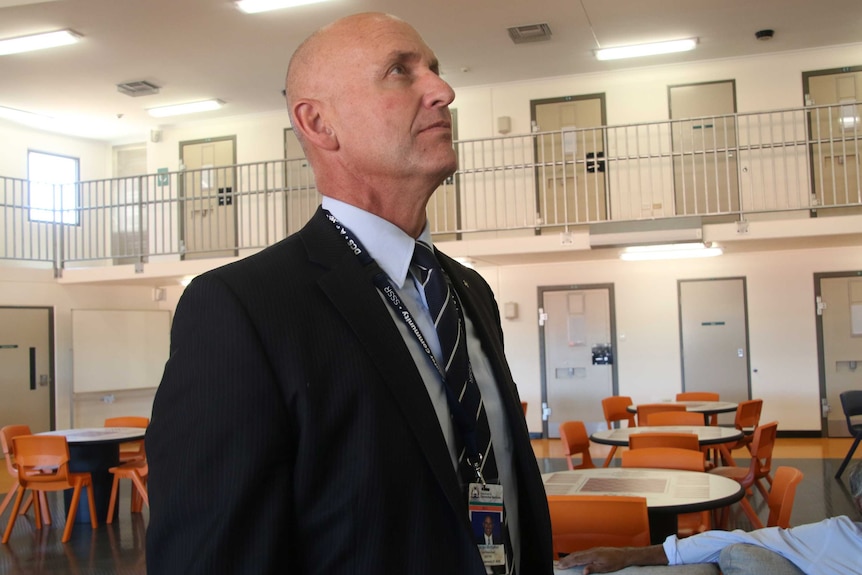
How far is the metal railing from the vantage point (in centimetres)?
990

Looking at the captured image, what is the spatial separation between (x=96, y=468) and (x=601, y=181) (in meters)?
7.42

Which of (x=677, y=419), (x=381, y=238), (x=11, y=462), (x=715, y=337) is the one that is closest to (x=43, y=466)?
(x=11, y=462)

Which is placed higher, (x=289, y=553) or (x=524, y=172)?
(x=524, y=172)

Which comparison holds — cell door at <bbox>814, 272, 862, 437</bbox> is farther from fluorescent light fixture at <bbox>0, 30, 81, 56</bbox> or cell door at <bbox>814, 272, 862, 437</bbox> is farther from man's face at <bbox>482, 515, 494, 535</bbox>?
man's face at <bbox>482, 515, 494, 535</bbox>

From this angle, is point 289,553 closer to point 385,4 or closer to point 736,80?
point 385,4

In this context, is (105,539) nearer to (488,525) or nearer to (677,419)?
(677,419)

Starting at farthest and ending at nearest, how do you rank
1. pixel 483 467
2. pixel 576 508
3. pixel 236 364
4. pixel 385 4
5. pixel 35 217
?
Answer: pixel 35 217 < pixel 385 4 < pixel 576 508 < pixel 483 467 < pixel 236 364

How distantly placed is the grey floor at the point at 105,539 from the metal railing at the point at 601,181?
3.44 meters

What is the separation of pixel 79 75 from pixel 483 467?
36.3 feet

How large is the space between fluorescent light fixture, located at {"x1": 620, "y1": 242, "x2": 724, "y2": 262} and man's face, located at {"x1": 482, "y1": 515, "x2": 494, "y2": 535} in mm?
8136

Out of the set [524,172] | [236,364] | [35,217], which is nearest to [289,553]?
[236,364]

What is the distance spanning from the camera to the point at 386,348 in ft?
3.17

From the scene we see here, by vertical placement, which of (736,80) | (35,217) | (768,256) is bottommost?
(768,256)

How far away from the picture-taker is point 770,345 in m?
10.3
